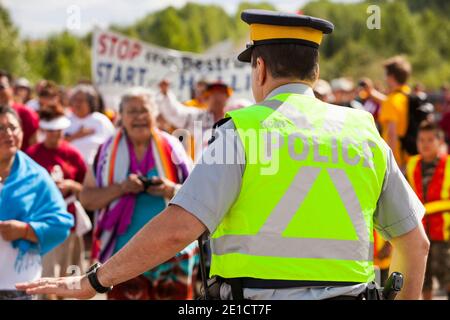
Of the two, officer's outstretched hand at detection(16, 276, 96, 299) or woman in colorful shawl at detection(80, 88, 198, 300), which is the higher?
officer's outstretched hand at detection(16, 276, 96, 299)

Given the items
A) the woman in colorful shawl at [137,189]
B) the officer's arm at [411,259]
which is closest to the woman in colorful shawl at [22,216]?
the woman in colorful shawl at [137,189]

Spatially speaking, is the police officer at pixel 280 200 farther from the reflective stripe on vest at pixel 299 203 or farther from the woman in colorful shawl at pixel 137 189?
the woman in colorful shawl at pixel 137 189

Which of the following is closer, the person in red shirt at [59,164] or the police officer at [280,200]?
the police officer at [280,200]

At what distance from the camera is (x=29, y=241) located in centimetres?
474

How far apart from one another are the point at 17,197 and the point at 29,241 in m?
0.25

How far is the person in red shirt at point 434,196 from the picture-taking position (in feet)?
22.9

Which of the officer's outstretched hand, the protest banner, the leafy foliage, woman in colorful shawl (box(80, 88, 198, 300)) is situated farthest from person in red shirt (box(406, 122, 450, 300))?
the leafy foliage

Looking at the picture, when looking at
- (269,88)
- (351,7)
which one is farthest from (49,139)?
(351,7)

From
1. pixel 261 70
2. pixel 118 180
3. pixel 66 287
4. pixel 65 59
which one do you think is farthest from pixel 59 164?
pixel 65 59

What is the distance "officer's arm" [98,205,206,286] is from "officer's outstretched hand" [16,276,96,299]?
0.19 metres

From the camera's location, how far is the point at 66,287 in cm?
277

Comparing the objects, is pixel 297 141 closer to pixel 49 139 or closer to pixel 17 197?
pixel 17 197

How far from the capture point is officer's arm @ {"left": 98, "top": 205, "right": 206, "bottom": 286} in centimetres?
258

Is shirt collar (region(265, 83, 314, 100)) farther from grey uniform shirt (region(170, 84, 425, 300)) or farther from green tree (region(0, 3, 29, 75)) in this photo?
green tree (region(0, 3, 29, 75))
